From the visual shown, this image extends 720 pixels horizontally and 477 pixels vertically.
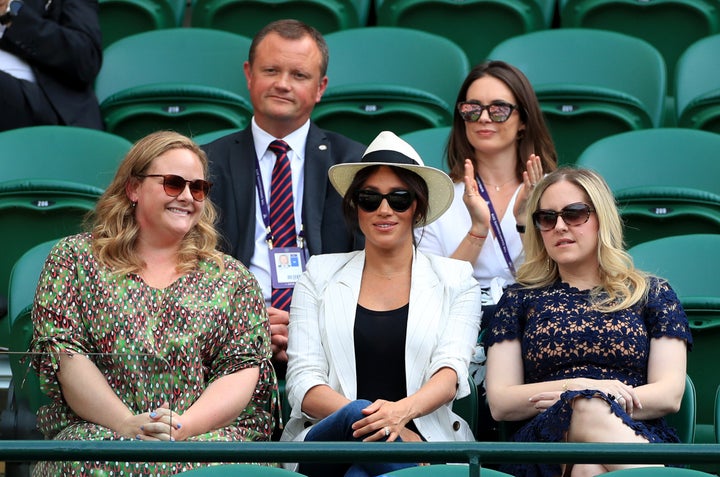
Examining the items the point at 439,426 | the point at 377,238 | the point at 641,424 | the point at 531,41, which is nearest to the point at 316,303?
the point at 377,238

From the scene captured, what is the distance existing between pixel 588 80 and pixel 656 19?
75 cm

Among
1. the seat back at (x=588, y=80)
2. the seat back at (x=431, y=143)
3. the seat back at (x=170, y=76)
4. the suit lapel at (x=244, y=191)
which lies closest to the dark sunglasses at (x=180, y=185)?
the suit lapel at (x=244, y=191)

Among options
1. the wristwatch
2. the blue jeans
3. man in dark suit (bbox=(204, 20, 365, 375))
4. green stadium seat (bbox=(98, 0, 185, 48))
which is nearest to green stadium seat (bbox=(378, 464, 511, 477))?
the blue jeans

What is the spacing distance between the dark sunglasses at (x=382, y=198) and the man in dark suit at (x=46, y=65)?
1.84 metres

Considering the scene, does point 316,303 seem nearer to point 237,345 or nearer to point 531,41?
point 237,345

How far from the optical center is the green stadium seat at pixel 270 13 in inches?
249

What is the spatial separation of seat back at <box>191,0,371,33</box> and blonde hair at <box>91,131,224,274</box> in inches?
92.5

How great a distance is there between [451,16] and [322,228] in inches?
80.8

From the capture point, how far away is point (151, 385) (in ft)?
11.7

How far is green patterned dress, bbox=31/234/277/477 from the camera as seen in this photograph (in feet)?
12.3

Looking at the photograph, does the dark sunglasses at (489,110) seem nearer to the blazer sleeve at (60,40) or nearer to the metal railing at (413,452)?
the blazer sleeve at (60,40)

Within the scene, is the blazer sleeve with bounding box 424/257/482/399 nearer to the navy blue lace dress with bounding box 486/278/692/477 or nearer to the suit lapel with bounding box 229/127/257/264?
the navy blue lace dress with bounding box 486/278/692/477

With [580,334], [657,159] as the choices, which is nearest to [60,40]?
[657,159]

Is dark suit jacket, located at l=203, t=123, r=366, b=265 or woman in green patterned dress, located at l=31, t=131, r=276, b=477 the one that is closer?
woman in green patterned dress, located at l=31, t=131, r=276, b=477
